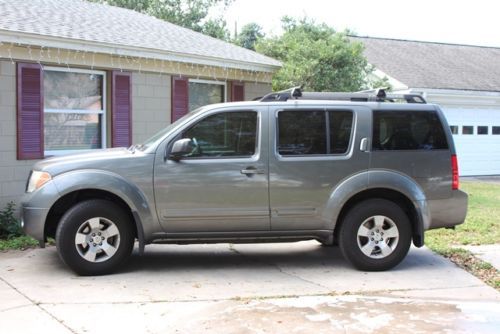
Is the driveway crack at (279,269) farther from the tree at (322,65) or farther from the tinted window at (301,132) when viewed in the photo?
the tree at (322,65)

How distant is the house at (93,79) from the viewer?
908 centimetres

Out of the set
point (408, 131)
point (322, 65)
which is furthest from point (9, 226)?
point (322, 65)

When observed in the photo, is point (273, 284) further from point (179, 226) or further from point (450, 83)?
point (450, 83)

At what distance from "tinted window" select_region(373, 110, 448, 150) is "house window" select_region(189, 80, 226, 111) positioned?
5590mm

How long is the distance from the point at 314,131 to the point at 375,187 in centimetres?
93

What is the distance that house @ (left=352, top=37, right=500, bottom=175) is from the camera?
18.9m

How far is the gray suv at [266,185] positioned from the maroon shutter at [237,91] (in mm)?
5162

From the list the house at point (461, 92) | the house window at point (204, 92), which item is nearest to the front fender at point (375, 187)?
the house window at point (204, 92)

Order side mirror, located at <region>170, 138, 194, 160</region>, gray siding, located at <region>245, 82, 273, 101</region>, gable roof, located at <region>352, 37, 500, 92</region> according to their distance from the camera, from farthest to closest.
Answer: gable roof, located at <region>352, 37, 500, 92</region> → gray siding, located at <region>245, 82, 273, 101</region> → side mirror, located at <region>170, 138, 194, 160</region>

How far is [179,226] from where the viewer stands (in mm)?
6500

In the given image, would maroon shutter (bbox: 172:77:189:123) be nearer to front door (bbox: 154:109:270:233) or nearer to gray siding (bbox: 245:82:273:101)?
gray siding (bbox: 245:82:273:101)

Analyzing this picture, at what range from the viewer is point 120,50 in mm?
9938

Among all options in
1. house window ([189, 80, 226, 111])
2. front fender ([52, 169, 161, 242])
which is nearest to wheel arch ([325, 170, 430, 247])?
front fender ([52, 169, 161, 242])

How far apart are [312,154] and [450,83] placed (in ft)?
45.9
